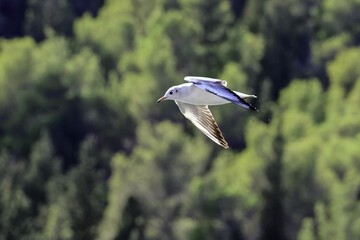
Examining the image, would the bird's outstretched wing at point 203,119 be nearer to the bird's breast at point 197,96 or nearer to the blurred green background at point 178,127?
the bird's breast at point 197,96

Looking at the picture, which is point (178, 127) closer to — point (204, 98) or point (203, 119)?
point (203, 119)

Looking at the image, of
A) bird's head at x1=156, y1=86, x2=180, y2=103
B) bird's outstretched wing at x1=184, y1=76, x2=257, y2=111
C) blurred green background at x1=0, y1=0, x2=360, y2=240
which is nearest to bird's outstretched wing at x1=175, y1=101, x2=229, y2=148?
bird's head at x1=156, y1=86, x2=180, y2=103

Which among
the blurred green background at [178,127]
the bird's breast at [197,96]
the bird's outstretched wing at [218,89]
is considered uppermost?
the blurred green background at [178,127]

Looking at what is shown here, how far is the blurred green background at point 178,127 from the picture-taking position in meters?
29.4

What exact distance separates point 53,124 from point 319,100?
8990 millimetres

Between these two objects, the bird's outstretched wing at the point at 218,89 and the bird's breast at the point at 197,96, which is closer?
the bird's outstretched wing at the point at 218,89

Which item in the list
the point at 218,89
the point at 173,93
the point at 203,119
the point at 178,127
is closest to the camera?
the point at 218,89

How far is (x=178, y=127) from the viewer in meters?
34.6

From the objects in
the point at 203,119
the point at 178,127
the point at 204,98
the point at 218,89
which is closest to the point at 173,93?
the point at 204,98

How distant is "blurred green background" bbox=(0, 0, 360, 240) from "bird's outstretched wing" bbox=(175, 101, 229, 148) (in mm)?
12000

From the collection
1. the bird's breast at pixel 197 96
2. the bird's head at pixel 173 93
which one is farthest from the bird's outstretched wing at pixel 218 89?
the bird's head at pixel 173 93

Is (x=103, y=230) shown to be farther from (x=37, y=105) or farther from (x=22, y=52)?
(x=22, y=52)

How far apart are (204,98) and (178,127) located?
23537 mm

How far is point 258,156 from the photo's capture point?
3062cm
